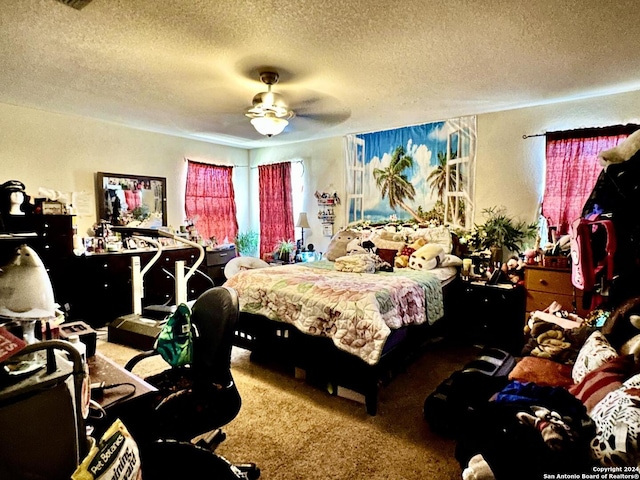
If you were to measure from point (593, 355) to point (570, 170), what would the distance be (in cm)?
249

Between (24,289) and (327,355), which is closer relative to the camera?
(24,289)

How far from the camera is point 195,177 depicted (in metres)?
5.58

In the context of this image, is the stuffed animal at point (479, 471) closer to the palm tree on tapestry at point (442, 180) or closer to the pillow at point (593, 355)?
the pillow at point (593, 355)

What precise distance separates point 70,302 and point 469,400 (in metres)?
4.15

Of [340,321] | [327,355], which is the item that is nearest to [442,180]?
[340,321]

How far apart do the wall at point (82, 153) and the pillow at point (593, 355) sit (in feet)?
16.7

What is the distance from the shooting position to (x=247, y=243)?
6.26 m

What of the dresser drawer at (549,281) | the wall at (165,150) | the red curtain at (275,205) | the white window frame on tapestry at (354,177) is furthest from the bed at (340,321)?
the red curtain at (275,205)

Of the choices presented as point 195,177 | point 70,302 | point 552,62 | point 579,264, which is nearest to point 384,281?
point 579,264

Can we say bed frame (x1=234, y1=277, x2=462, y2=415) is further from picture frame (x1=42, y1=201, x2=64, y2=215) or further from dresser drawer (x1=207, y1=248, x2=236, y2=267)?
picture frame (x1=42, y1=201, x2=64, y2=215)

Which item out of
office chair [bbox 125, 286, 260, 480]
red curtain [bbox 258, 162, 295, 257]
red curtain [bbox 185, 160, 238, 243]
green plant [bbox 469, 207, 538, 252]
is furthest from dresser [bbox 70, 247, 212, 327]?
green plant [bbox 469, 207, 538, 252]

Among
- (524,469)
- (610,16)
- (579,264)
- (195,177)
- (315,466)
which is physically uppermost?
(610,16)

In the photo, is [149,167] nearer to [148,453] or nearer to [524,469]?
[148,453]

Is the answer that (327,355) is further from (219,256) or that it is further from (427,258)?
(219,256)
